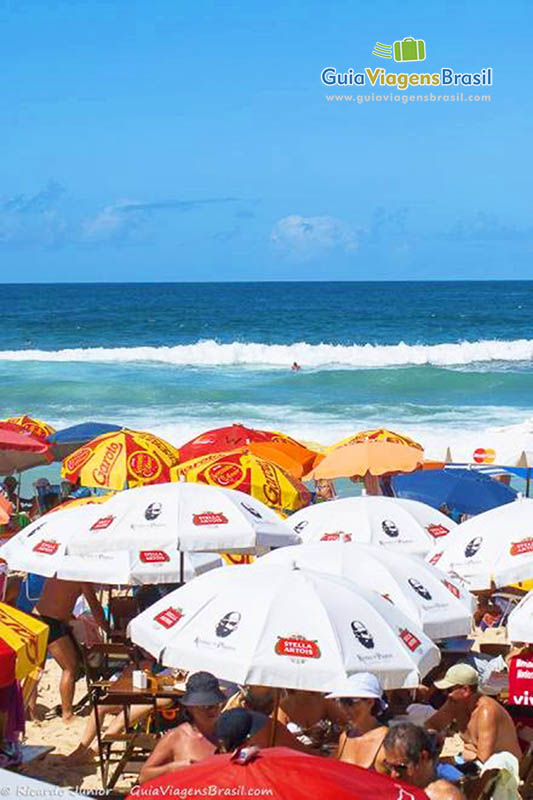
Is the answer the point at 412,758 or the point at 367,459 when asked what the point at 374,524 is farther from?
the point at 412,758

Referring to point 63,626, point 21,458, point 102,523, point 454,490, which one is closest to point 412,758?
point 102,523

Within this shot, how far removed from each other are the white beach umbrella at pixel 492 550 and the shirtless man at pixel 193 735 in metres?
2.89

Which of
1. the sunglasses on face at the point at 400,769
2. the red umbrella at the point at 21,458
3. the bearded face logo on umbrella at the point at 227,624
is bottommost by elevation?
the sunglasses on face at the point at 400,769

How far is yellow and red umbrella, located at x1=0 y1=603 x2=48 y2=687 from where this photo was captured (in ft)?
18.8

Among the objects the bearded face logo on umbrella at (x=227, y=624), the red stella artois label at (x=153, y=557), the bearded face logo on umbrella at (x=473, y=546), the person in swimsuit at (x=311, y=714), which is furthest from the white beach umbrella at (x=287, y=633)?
the red stella artois label at (x=153, y=557)

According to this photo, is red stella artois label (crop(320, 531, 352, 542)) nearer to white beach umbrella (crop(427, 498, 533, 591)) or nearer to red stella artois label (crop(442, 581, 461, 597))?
white beach umbrella (crop(427, 498, 533, 591))

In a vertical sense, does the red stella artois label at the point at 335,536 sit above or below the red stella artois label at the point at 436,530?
above

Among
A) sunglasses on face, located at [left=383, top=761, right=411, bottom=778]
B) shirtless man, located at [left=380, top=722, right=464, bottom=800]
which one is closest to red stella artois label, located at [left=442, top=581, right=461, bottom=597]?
shirtless man, located at [left=380, top=722, right=464, bottom=800]

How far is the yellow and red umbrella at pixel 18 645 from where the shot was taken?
5727 mm

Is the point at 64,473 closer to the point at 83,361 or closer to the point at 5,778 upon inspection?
the point at 5,778

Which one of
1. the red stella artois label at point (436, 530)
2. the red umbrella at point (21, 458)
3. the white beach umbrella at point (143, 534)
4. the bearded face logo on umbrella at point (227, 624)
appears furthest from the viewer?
the red umbrella at point (21, 458)

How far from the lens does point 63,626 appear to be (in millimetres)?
8453

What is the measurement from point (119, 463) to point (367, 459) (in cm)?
256

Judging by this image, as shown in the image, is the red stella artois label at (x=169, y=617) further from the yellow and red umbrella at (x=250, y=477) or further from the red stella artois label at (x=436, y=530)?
the yellow and red umbrella at (x=250, y=477)
